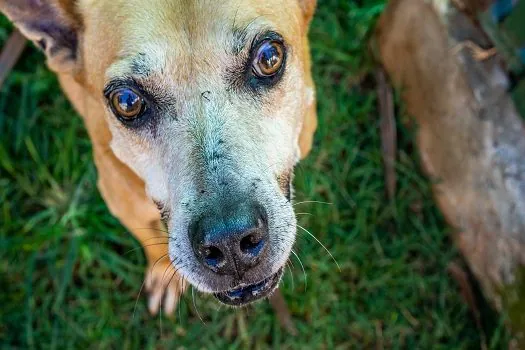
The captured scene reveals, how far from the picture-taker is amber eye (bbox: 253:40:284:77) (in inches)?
97.4

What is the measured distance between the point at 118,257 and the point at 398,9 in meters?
2.68

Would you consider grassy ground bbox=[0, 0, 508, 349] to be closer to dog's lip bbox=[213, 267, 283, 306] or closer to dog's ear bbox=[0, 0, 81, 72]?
dog's lip bbox=[213, 267, 283, 306]

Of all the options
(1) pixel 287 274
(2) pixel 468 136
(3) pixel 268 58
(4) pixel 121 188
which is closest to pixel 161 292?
(1) pixel 287 274

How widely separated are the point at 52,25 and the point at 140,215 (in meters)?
1.10

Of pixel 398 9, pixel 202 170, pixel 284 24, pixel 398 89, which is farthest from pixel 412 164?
pixel 202 170

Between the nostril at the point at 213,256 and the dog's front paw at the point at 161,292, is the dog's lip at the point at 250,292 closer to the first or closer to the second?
the nostril at the point at 213,256

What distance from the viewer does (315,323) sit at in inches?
166

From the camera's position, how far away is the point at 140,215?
3.29 metres

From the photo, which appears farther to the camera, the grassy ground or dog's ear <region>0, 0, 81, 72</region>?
the grassy ground

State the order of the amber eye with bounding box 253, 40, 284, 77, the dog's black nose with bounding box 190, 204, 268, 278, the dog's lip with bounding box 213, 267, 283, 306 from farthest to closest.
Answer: the dog's lip with bounding box 213, 267, 283, 306 → the amber eye with bounding box 253, 40, 284, 77 → the dog's black nose with bounding box 190, 204, 268, 278

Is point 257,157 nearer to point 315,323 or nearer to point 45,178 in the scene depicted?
point 315,323

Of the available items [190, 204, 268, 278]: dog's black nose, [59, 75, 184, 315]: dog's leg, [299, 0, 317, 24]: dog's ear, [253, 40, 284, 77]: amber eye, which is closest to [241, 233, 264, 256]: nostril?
[190, 204, 268, 278]: dog's black nose

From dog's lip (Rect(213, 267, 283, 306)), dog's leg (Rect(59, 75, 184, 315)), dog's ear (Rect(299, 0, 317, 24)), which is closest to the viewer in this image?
dog's lip (Rect(213, 267, 283, 306))

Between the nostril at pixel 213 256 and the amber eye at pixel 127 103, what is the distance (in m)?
0.68
